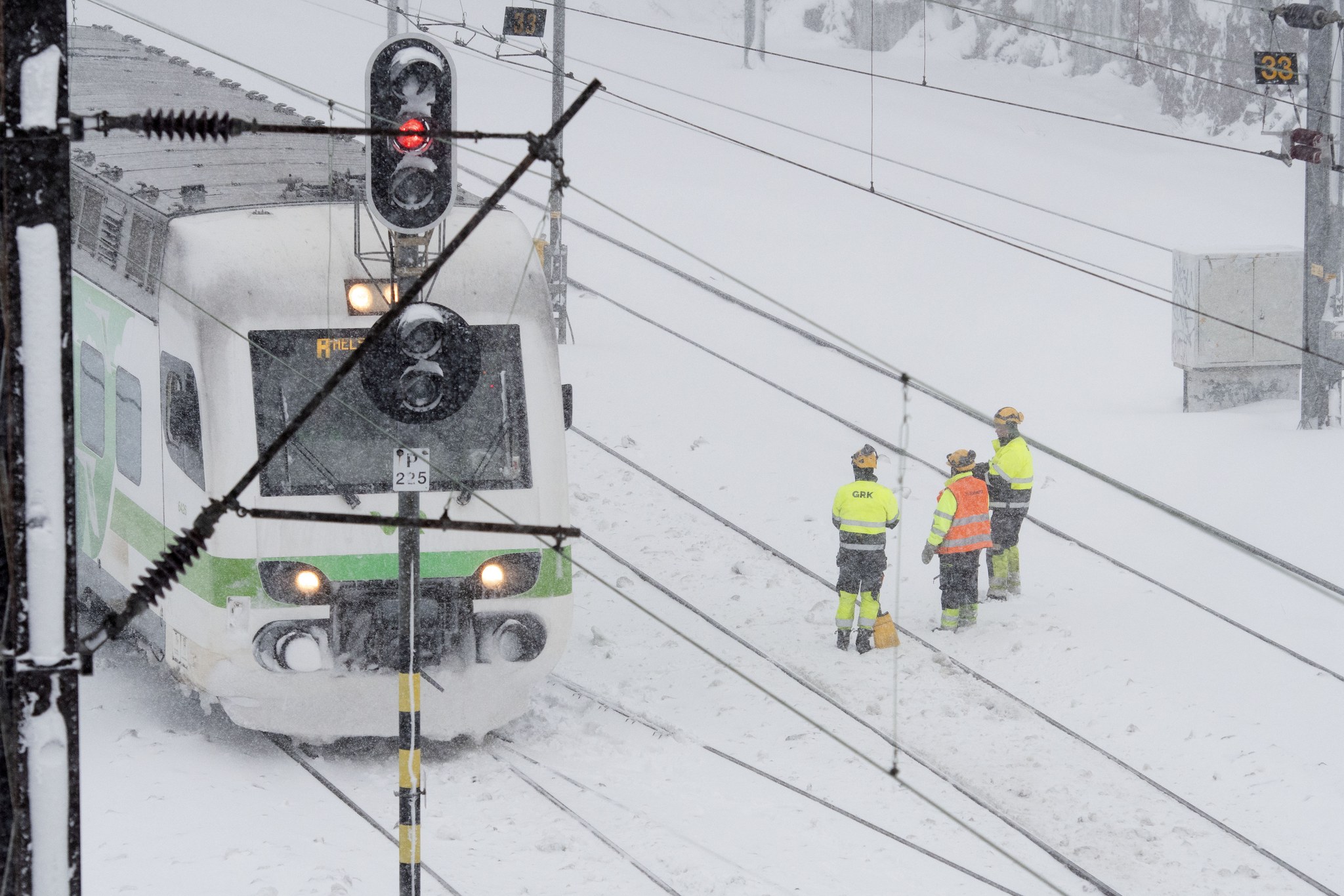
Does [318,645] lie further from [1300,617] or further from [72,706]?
[1300,617]

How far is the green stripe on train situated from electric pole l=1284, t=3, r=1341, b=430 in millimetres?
11382

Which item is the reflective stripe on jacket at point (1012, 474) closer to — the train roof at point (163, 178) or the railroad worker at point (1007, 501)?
the railroad worker at point (1007, 501)

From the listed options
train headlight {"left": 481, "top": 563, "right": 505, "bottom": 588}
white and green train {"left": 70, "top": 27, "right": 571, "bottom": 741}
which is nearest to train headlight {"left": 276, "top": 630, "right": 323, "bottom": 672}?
white and green train {"left": 70, "top": 27, "right": 571, "bottom": 741}

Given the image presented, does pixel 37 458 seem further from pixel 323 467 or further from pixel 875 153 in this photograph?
pixel 875 153

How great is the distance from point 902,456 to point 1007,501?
3.19 feet

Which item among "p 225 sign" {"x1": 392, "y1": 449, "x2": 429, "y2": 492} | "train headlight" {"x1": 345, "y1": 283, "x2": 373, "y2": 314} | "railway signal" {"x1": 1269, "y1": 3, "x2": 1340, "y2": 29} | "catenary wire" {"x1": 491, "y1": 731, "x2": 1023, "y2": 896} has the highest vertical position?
"railway signal" {"x1": 1269, "y1": 3, "x2": 1340, "y2": 29}

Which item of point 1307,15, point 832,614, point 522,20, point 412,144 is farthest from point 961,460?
point 522,20

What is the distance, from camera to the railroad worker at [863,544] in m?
12.2

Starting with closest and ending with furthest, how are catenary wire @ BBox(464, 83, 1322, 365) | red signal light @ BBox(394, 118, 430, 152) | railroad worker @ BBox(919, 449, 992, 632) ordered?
red signal light @ BBox(394, 118, 430, 152) → catenary wire @ BBox(464, 83, 1322, 365) → railroad worker @ BBox(919, 449, 992, 632)

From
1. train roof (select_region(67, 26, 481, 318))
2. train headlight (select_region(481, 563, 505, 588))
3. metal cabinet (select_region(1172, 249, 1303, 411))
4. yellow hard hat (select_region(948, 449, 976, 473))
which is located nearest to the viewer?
train headlight (select_region(481, 563, 505, 588))

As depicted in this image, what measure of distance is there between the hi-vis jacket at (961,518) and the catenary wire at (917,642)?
76 cm

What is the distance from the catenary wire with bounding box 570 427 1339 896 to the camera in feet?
30.2

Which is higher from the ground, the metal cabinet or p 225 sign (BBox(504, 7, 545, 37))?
p 225 sign (BBox(504, 7, 545, 37))

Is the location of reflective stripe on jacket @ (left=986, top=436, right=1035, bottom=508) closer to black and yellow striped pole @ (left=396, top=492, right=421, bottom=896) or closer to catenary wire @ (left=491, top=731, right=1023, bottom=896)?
catenary wire @ (left=491, top=731, right=1023, bottom=896)
